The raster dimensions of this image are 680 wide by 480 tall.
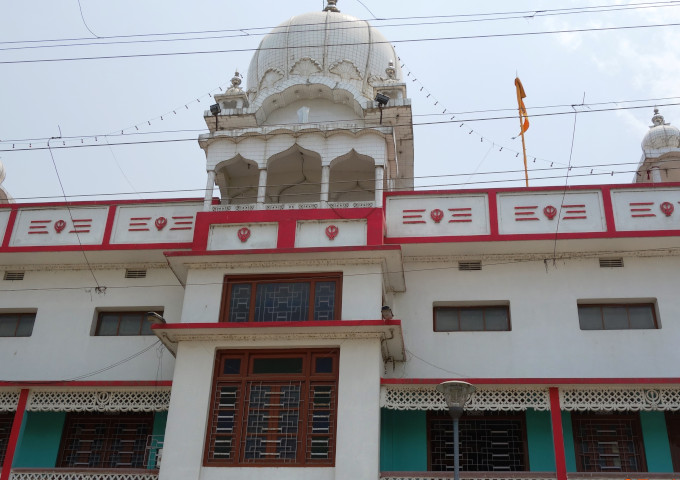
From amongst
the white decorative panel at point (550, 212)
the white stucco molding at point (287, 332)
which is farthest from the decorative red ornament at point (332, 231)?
the white decorative panel at point (550, 212)

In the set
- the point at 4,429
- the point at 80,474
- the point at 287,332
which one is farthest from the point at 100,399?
the point at 287,332

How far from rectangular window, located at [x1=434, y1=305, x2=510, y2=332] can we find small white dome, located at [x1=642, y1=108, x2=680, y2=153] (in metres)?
8.38

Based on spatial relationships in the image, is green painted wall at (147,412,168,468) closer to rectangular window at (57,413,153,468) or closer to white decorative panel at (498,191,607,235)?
rectangular window at (57,413,153,468)

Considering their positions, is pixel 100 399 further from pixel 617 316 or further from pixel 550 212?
pixel 617 316

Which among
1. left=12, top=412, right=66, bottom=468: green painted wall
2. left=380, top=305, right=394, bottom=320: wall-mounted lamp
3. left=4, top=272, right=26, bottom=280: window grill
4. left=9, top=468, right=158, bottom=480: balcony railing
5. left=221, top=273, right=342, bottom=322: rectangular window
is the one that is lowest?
left=9, top=468, right=158, bottom=480: balcony railing

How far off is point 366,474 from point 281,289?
14.2ft

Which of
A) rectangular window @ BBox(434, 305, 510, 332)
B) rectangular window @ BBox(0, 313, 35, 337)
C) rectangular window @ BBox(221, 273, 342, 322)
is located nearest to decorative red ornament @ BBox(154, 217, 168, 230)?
rectangular window @ BBox(221, 273, 342, 322)

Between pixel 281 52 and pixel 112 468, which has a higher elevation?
pixel 281 52

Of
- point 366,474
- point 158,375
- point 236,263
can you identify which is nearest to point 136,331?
point 158,375

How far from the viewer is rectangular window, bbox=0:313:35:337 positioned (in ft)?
62.1

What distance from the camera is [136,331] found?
1850 cm

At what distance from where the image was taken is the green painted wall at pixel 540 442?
1571cm

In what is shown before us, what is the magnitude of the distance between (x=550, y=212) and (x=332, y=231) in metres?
5.12

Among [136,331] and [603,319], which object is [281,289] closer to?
[136,331]
